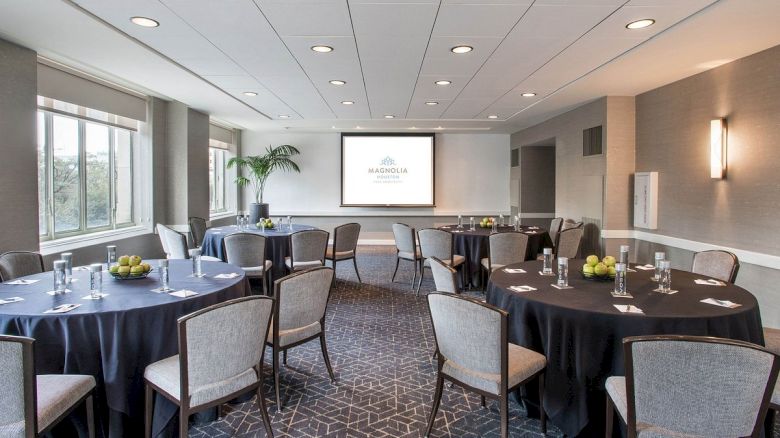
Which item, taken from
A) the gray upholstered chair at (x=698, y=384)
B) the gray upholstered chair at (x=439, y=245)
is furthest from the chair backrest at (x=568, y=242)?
the gray upholstered chair at (x=698, y=384)

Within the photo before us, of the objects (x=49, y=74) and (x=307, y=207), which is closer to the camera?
(x=49, y=74)

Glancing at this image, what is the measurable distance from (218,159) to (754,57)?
10.3m

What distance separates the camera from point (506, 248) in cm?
556

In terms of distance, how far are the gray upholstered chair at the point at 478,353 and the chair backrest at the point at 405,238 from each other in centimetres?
401

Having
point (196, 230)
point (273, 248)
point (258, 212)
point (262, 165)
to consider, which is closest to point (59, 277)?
point (273, 248)

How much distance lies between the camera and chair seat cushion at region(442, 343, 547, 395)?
2.32 meters

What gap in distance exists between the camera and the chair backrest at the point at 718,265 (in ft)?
11.3

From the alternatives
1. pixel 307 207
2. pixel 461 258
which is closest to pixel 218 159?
pixel 307 207

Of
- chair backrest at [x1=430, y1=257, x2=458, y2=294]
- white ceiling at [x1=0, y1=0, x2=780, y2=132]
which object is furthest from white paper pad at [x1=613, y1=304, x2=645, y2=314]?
white ceiling at [x1=0, y1=0, x2=780, y2=132]

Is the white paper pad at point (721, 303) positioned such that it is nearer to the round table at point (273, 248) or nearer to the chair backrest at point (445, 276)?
the chair backrest at point (445, 276)

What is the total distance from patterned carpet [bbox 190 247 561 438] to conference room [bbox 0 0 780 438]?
1.0 inches

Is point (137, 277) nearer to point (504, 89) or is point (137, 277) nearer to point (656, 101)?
point (504, 89)

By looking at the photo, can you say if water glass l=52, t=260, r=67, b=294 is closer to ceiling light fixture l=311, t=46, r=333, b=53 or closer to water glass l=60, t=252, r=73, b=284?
water glass l=60, t=252, r=73, b=284

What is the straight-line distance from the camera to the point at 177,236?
5453 millimetres
